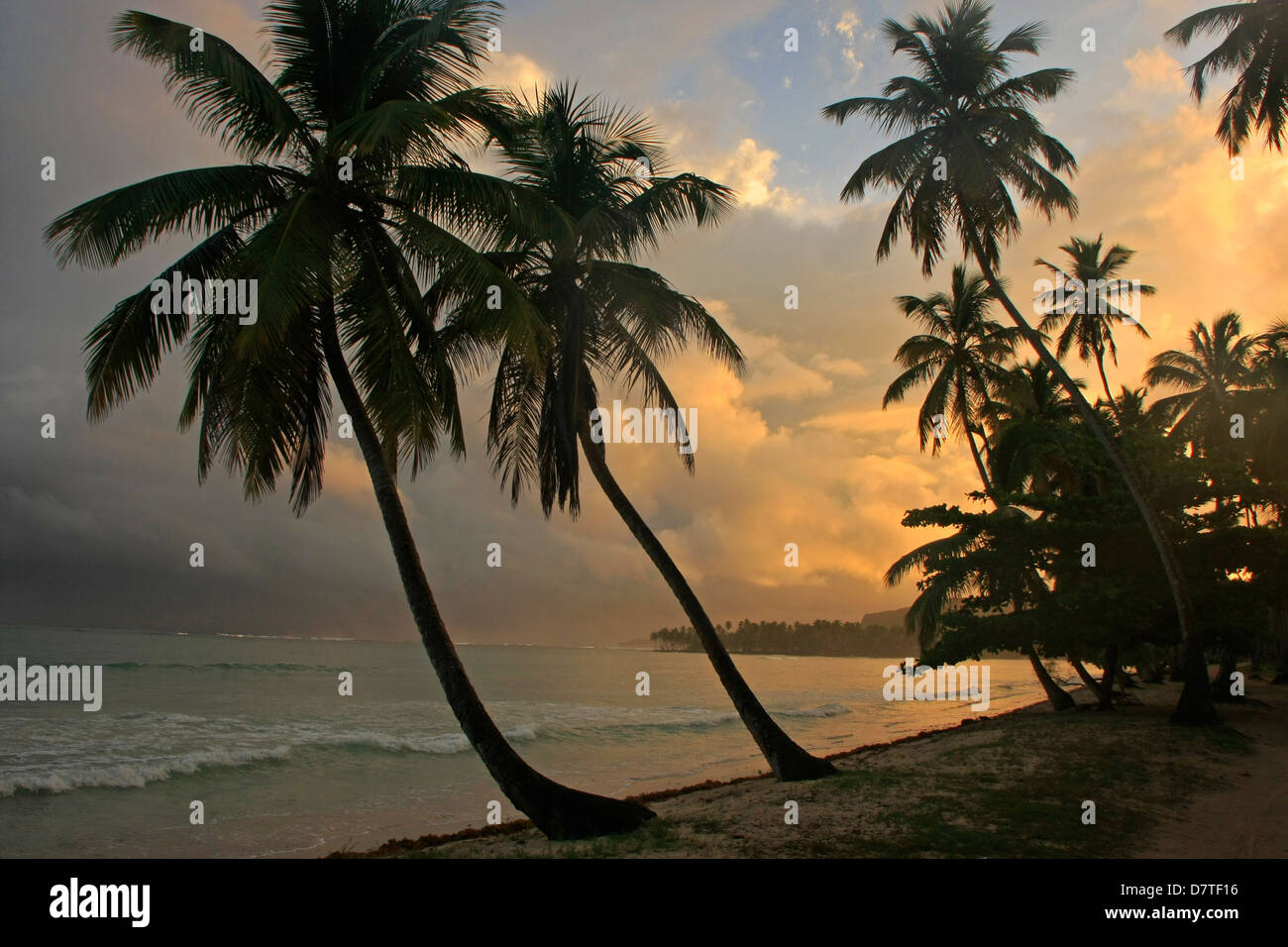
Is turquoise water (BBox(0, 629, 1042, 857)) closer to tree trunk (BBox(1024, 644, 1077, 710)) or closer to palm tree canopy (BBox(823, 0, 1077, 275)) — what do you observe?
tree trunk (BBox(1024, 644, 1077, 710))

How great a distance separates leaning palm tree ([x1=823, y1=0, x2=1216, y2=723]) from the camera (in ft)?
48.1

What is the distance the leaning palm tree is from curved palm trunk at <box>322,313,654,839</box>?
497 inches

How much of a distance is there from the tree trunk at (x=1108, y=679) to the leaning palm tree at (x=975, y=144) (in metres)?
2.99

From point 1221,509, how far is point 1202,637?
3053 millimetres

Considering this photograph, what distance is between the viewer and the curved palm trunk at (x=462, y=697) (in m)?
8.04

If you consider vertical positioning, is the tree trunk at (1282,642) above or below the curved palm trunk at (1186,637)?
below

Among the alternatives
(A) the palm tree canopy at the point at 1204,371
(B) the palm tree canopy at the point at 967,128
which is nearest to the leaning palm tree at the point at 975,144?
(B) the palm tree canopy at the point at 967,128

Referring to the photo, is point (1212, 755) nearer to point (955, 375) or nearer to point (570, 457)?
point (570, 457)

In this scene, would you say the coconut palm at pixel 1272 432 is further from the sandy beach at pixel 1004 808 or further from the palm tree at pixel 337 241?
the palm tree at pixel 337 241

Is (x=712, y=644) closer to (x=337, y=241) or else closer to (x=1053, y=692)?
(x=337, y=241)

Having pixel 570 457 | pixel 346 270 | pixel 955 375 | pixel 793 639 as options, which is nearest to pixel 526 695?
pixel 955 375

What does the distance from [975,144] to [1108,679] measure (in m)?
13.4

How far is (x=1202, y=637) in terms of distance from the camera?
15.1 meters

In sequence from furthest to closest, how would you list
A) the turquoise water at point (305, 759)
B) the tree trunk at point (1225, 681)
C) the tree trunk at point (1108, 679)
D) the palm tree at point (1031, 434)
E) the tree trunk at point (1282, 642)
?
the tree trunk at point (1282, 642) < the palm tree at point (1031, 434) < the tree trunk at point (1225, 681) < the tree trunk at point (1108, 679) < the turquoise water at point (305, 759)
